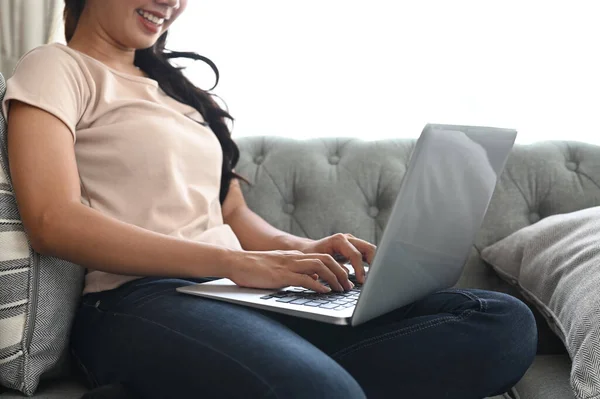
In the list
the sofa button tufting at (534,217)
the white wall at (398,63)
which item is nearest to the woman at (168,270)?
the sofa button tufting at (534,217)

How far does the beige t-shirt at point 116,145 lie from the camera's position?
0.99 meters

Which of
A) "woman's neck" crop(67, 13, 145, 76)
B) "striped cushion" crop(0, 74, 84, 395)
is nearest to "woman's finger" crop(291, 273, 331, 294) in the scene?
"striped cushion" crop(0, 74, 84, 395)

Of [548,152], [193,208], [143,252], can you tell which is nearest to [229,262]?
[143,252]

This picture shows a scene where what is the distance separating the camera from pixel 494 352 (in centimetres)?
92

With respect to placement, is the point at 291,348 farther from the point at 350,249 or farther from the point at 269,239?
the point at 269,239

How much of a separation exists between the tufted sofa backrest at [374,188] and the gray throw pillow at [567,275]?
0.34ft

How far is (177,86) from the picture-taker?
4.16ft

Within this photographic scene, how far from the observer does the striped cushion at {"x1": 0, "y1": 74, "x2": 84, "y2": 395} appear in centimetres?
88

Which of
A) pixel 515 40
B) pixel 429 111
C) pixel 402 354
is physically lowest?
pixel 402 354

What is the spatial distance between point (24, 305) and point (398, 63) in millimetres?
1232

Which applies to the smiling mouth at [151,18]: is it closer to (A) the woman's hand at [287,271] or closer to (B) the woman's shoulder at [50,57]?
(B) the woman's shoulder at [50,57]

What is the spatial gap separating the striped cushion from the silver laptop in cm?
21

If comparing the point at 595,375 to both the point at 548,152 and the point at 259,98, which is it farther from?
the point at 259,98

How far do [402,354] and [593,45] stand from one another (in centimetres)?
125
